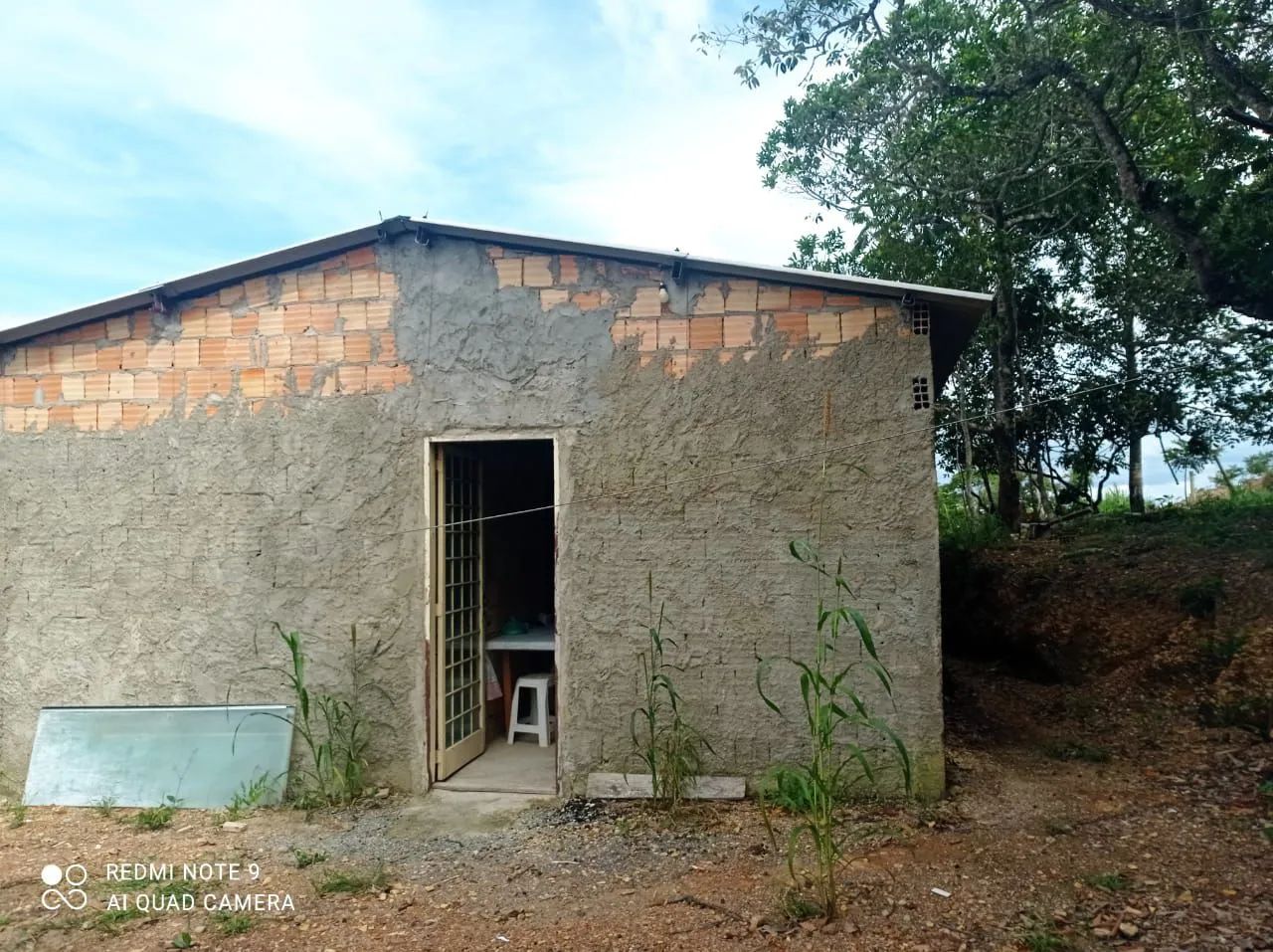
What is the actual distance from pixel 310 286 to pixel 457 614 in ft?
7.74

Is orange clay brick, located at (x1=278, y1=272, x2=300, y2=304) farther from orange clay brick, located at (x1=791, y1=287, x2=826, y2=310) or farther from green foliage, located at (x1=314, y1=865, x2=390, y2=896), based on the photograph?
green foliage, located at (x1=314, y1=865, x2=390, y2=896)

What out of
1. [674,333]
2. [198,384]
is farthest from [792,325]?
[198,384]

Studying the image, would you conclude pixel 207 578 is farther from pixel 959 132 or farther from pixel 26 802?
pixel 959 132

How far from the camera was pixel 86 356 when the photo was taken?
18.4 feet

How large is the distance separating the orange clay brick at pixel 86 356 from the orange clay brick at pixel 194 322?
0.64 metres

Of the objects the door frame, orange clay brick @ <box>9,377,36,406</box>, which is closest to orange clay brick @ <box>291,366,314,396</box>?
the door frame

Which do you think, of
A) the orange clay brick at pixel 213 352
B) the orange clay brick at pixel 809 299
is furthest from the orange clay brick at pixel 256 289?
the orange clay brick at pixel 809 299

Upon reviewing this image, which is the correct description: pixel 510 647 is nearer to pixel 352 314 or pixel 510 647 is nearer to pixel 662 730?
pixel 662 730

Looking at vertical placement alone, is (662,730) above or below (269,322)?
below

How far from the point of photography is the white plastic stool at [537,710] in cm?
634

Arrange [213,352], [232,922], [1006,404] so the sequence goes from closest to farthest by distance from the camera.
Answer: [232,922] < [213,352] < [1006,404]

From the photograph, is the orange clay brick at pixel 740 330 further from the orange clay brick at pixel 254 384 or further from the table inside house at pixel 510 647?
the orange clay brick at pixel 254 384

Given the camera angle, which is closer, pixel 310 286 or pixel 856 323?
pixel 856 323

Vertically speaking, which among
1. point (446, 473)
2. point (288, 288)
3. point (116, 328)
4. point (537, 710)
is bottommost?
point (537, 710)
